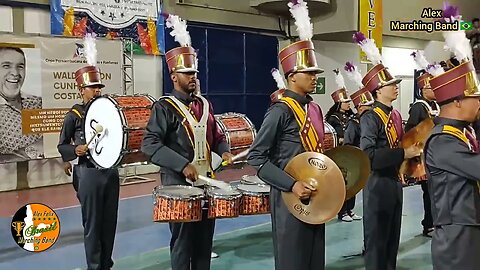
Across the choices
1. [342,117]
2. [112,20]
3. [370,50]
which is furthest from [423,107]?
[112,20]

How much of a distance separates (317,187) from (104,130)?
6.93 feet

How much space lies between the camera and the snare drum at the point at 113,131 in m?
4.15

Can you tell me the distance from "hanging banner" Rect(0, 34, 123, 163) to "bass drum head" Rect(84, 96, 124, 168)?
159 inches

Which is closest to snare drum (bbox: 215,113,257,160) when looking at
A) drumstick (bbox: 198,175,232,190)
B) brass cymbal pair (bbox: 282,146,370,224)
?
drumstick (bbox: 198,175,232,190)

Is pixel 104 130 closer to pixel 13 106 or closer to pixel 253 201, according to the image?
pixel 253 201

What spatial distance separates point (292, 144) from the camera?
9.44 feet

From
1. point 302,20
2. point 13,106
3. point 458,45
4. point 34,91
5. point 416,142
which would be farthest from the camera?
point 34,91

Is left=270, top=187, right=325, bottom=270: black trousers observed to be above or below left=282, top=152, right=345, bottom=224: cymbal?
below

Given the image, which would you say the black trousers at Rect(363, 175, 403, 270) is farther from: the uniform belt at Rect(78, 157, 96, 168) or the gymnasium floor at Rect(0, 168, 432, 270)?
the uniform belt at Rect(78, 157, 96, 168)

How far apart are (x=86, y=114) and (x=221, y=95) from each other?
24.1 ft

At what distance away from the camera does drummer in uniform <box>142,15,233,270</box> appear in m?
3.28

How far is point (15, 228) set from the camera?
13.7ft

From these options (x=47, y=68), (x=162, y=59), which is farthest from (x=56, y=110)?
(x=162, y=59)

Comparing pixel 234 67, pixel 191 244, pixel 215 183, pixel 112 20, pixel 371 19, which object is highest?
pixel 371 19
